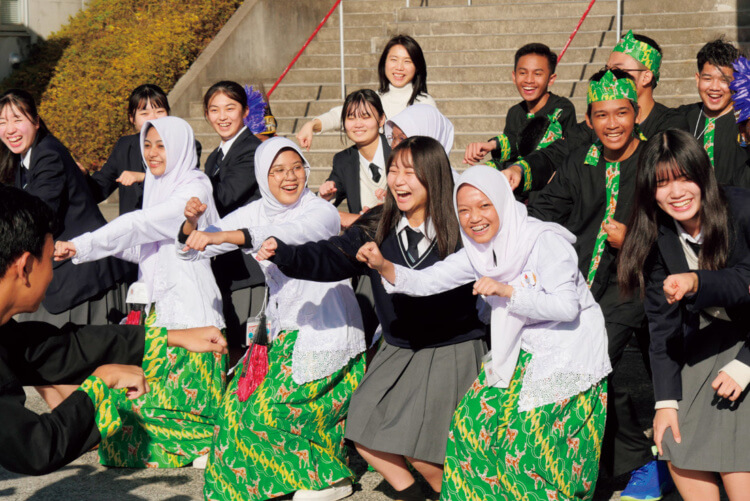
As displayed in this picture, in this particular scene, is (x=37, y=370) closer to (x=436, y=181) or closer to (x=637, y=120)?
(x=436, y=181)

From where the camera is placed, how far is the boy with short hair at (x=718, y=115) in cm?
513

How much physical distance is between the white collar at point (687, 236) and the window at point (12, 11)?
477 inches

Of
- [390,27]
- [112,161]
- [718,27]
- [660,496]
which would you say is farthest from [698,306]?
[390,27]

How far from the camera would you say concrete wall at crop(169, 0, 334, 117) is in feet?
40.1

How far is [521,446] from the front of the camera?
400cm

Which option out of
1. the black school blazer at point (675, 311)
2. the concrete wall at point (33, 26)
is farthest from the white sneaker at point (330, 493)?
the concrete wall at point (33, 26)

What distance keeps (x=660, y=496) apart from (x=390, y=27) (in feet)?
27.1

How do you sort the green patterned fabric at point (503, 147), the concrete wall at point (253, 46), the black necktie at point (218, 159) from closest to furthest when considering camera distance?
the green patterned fabric at point (503, 147), the black necktie at point (218, 159), the concrete wall at point (253, 46)

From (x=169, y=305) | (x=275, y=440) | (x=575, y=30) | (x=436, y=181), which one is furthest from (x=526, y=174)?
(x=575, y=30)

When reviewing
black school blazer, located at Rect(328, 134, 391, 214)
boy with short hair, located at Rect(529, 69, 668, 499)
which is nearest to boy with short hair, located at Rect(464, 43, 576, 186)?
black school blazer, located at Rect(328, 134, 391, 214)

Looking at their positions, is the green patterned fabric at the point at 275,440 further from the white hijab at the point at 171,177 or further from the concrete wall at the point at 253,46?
the concrete wall at the point at 253,46

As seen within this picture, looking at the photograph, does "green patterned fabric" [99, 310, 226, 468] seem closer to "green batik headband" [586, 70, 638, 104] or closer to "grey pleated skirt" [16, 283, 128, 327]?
"grey pleated skirt" [16, 283, 128, 327]

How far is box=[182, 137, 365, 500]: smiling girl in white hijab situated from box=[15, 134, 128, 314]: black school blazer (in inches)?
39.5

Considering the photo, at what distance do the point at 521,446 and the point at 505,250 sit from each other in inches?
31.2
